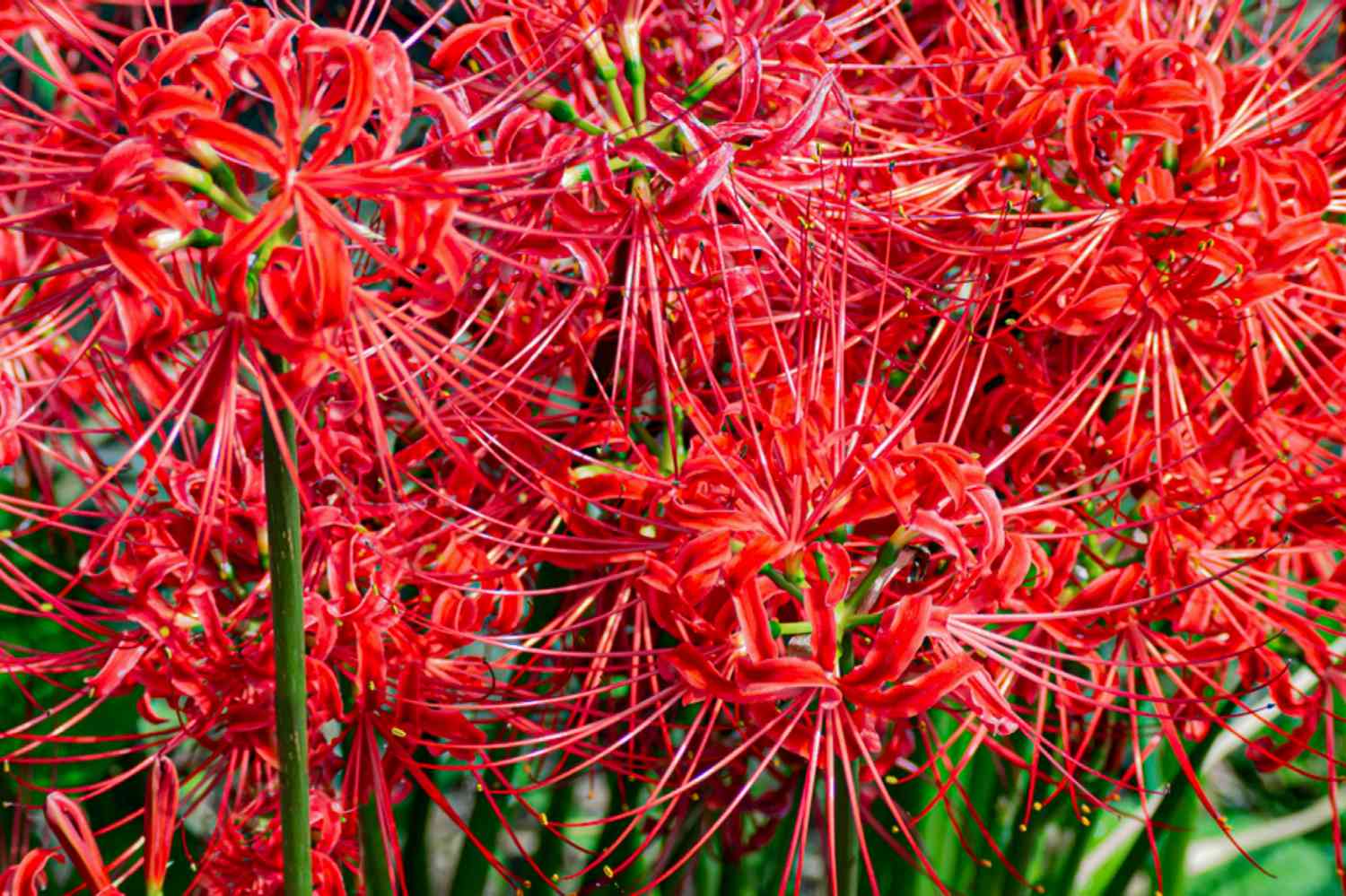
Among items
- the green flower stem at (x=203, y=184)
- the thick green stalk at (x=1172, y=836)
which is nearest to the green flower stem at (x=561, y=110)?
the green flower stem at (x=203, y=184)

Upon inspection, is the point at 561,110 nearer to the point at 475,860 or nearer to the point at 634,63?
the point at 634,63

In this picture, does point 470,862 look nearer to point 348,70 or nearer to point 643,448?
point 643,448


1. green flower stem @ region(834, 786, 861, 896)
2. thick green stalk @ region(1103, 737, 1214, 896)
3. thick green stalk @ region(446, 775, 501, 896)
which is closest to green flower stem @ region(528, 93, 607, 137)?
green flower stem @ region(834, 786, 861, 896)

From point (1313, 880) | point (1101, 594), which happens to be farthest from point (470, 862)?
point (1313, 880)

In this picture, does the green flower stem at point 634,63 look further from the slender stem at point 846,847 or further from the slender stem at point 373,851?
the slender stem at point 373,851

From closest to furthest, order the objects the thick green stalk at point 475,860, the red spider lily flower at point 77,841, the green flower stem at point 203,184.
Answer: the green flower stem at point 203,184 → the red spider lily flower at point 77,841 → the thick green stalk at point 475,860

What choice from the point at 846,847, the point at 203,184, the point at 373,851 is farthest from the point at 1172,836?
the point at 203,184

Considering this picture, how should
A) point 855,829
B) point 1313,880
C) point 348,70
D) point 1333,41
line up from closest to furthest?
point 348,70 < point 855,829 < point 1313,880 < point 1333,41
